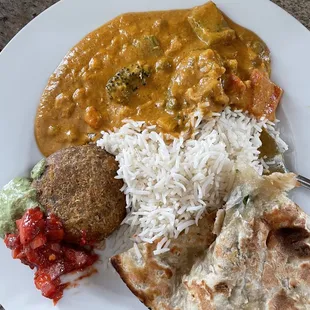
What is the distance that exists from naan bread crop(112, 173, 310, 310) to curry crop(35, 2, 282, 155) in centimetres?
95

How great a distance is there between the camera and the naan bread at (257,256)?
3.14 metres

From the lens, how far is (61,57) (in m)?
4.17

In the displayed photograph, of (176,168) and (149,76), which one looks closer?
(176,168)

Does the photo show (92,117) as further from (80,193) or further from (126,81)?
(80,193)

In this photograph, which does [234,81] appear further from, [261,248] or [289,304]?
[289,304]

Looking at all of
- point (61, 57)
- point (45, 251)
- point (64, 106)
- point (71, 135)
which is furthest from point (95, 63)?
point (45, 251)

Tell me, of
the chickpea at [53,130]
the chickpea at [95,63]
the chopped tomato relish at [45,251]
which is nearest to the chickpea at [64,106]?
the chickpea at [53,130]

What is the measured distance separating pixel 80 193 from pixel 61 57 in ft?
3.87

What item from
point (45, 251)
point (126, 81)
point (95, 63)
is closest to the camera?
point (45, 251)

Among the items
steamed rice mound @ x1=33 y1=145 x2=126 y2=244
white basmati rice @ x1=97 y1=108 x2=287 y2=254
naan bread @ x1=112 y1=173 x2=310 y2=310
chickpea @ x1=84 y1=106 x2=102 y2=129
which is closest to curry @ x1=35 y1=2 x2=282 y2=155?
chickpea @ x1=84 y1=106 x2=102 y2=129

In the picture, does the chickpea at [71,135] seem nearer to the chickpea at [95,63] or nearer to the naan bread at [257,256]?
the chickpea at [95,63]

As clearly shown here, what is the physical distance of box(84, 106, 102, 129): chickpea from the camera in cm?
407

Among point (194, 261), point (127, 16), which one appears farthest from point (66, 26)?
point (194, 261)

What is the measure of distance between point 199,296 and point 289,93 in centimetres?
193
